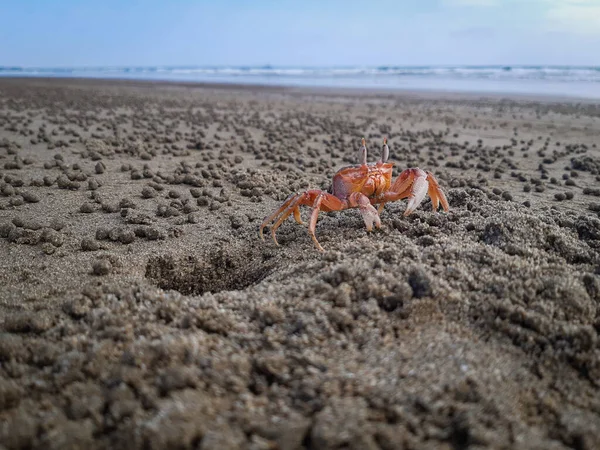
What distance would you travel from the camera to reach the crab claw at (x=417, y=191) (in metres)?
4.44

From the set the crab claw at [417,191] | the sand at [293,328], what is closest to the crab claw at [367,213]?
the sand at [293,328]

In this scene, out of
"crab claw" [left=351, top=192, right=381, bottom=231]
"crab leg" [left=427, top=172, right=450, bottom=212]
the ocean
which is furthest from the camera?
the ocean

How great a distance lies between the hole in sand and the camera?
4387 millimetres

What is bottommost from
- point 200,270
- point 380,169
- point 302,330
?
point 200,270

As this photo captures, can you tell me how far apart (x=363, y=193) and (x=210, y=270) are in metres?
1.79

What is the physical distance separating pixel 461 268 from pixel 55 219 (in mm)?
4722

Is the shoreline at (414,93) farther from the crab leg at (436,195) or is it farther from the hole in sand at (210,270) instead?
the hole in sand at (210,270)

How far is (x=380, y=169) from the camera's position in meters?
4.66

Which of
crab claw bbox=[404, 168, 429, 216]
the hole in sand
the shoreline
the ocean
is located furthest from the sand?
the ocean

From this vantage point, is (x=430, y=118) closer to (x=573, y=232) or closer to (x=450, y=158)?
(x=450, y=158)

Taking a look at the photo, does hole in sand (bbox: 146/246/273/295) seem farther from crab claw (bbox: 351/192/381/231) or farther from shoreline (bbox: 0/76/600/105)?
shoreline (bbox: 0/76/600/105)

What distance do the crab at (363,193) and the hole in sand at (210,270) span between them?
0.35m

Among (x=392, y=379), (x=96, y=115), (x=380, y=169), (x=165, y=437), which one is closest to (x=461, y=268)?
(x=392, y=379)

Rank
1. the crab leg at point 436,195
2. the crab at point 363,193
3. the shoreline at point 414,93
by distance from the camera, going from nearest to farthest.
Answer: the crab at point 363,193, the crab leg at point 436,195, the shoreline at point 414,93
